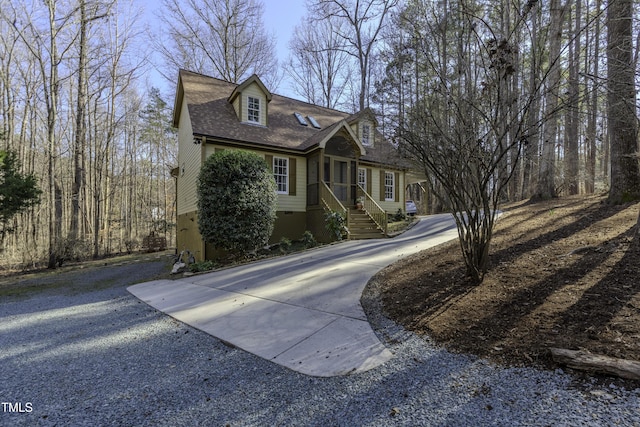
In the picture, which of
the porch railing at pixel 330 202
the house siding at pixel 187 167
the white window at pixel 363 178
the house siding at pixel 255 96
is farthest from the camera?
the white window at pixel 363 178

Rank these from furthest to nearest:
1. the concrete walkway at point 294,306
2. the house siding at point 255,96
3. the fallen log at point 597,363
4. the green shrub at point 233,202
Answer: the house siding at point 255,96 → the green shrub at point 233,202 → the concrete walkway at point 294,306 → the fallen log at point 597,363

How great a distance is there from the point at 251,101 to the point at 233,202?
6.01 meters

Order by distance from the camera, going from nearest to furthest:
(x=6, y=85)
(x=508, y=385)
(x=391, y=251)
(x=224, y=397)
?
(x=508, y=385), (x=224, y=397), (x=391, y=251), (x=6, y=85)

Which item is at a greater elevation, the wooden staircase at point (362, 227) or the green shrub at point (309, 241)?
the wooden staircase at point (362, 227)

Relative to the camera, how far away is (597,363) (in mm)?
2330

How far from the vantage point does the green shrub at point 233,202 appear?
8992 millimetres

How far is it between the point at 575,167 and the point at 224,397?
17.5m

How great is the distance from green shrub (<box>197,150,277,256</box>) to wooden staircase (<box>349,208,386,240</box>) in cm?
365

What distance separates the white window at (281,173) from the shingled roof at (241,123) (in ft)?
1.99

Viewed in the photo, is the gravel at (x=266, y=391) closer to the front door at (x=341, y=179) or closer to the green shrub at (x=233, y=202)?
the green shrub at (x=233, y=202)

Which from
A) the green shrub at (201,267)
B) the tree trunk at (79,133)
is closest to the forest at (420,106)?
the tree trunk at (79,133)

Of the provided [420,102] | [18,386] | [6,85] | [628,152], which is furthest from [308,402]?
[6,85]

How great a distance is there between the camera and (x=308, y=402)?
7.80 feet

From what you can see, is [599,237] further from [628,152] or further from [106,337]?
[106,337]
